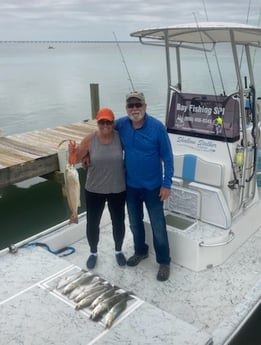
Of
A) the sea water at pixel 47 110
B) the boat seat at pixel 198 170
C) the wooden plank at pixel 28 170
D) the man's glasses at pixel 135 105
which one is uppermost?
the man's glasses at pixel 135 105

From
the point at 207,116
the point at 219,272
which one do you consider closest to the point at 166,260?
the point at 219,272

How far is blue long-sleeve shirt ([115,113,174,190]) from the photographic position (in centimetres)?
314

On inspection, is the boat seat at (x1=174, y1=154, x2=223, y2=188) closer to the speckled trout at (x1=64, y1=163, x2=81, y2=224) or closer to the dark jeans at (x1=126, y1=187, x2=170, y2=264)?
the dark jeans at (x1=126, y1=187, x2=170, y2=264)

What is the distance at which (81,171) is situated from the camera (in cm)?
949

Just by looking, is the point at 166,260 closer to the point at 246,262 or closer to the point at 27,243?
the point at 246,262

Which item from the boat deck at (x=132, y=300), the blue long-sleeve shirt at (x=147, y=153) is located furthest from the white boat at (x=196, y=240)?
the blue long-sleeve shirt at (x=147, y=153)

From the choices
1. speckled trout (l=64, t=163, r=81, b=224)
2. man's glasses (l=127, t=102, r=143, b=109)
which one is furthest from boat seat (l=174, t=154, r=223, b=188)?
speckled trout (l=64, t=163, r=81, b=224)

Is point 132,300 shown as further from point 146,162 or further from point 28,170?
point 28,170

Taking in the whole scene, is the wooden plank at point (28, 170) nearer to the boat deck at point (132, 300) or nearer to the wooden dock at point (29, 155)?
the wooden dock at point (29, 155)

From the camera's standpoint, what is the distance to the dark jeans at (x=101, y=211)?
3393 millimetres

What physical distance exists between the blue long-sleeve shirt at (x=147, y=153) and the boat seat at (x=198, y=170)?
564mm

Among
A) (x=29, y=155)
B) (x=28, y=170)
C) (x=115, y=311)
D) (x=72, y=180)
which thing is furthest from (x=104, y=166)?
(x=29, y=155)

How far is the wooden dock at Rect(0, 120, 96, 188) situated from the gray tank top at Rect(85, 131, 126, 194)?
127 inches

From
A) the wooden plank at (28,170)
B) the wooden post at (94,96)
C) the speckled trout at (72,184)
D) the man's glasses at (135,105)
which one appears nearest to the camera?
the man's glasses at (135,105)
